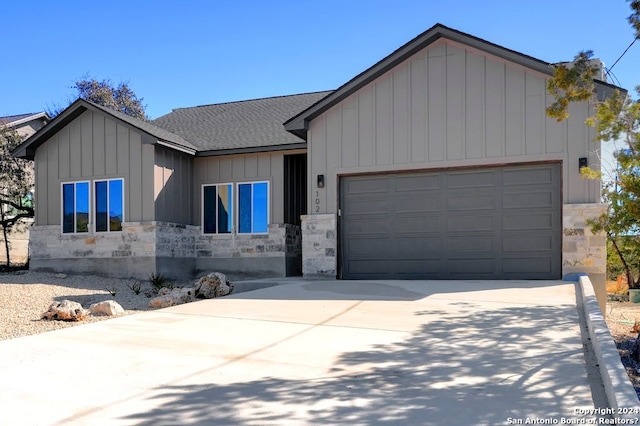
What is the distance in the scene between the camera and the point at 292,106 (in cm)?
1805

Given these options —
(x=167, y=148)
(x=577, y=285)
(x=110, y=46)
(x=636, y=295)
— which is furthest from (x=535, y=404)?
(x=110, y=46)

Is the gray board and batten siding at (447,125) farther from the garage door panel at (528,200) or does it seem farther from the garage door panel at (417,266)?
the garage door panel at (417,266)

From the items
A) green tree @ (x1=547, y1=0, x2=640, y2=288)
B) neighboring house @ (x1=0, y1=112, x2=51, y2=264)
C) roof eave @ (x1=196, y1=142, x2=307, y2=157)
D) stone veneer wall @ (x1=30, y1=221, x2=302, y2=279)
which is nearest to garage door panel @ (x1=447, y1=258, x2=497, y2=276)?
green tree @ (x1=547, y1=0, x2=640, y2=288)

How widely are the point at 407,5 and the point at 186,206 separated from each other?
800cm

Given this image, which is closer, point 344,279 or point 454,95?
point 454,95

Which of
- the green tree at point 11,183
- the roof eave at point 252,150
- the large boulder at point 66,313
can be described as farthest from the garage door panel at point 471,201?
the green tree at point 11,183

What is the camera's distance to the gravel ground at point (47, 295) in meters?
7.89

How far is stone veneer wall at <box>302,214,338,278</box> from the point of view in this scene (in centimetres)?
1244

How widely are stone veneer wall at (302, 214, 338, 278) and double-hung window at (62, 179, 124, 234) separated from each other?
5283 millimetres

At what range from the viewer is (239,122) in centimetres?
1748

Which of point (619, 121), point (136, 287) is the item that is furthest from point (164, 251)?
point (619, 121)

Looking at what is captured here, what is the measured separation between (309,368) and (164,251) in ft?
33.6

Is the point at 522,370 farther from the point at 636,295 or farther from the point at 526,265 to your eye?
the point at 636,295

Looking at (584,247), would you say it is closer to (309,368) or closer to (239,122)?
(309,368)
